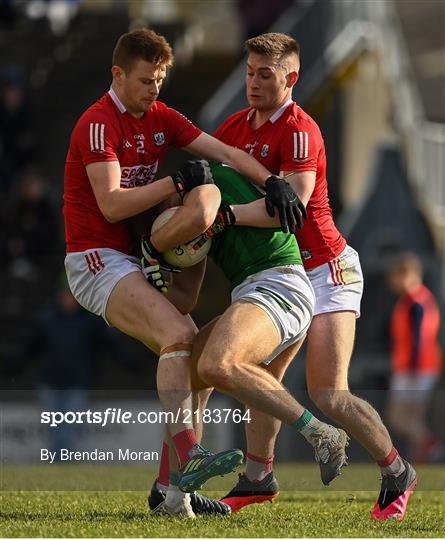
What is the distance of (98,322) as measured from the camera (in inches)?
567

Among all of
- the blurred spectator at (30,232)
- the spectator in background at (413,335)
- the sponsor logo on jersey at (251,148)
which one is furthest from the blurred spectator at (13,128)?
the sponsor logo on jersey at (251,148)

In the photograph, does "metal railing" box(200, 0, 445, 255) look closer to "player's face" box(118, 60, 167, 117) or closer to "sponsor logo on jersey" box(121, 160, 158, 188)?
"sponsor logo on jersey" box(121, 160, 158, 188)

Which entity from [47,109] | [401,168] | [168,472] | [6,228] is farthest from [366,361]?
[168,472]

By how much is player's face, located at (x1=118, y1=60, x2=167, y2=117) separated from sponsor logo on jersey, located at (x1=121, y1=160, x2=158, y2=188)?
0.95 ft

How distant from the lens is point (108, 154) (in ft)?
25.3

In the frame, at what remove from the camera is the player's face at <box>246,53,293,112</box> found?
7.91 meters

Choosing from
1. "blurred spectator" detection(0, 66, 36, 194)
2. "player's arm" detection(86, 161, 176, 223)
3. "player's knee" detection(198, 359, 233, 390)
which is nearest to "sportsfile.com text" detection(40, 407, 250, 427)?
"player's knee" detection(198, 359, 233, 390)

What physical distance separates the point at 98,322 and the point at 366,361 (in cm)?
312

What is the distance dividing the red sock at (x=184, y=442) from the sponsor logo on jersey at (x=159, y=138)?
1.48 metres

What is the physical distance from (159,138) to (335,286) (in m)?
1.19

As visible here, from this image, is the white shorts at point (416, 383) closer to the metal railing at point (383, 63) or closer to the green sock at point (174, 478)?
the metal railing at point (383, 63)

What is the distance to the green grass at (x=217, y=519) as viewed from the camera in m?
7.20

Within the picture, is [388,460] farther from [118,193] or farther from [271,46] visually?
[271,46]

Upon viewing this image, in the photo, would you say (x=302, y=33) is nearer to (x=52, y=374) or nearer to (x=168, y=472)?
(x=52, y=374)
